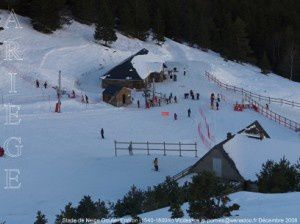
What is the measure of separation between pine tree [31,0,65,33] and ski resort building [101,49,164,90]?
11977 millimetres

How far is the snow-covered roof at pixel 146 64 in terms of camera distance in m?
48.1

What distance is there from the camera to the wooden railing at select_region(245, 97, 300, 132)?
38356 mm

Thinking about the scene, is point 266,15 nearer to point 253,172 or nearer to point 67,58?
point 67,58

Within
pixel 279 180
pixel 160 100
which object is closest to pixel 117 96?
pixel 160 100

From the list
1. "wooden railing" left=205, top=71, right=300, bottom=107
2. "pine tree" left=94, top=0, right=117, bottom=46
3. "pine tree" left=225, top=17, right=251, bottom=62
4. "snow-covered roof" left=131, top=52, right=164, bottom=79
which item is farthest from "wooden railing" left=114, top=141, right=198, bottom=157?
"pine tree" left=225, top=17, right=251, bottom=62

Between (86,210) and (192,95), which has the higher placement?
(192,95)

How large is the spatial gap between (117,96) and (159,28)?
2957cm

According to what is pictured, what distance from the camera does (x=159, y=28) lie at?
69062mm

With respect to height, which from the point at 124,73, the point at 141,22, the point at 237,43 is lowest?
the point at 124,73

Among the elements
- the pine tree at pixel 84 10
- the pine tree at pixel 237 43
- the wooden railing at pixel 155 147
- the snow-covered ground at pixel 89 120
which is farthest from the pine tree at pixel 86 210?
the pine tree at pixel 237 43

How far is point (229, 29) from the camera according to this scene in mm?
70625

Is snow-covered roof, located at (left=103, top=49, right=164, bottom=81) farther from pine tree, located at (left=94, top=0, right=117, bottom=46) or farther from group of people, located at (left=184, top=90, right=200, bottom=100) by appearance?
pine tree, located at (left=94, top=0, right=117, bottom=46)

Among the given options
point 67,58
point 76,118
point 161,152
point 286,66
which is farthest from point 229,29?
point 161,152

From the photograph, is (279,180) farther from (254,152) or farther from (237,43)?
(237,43)
